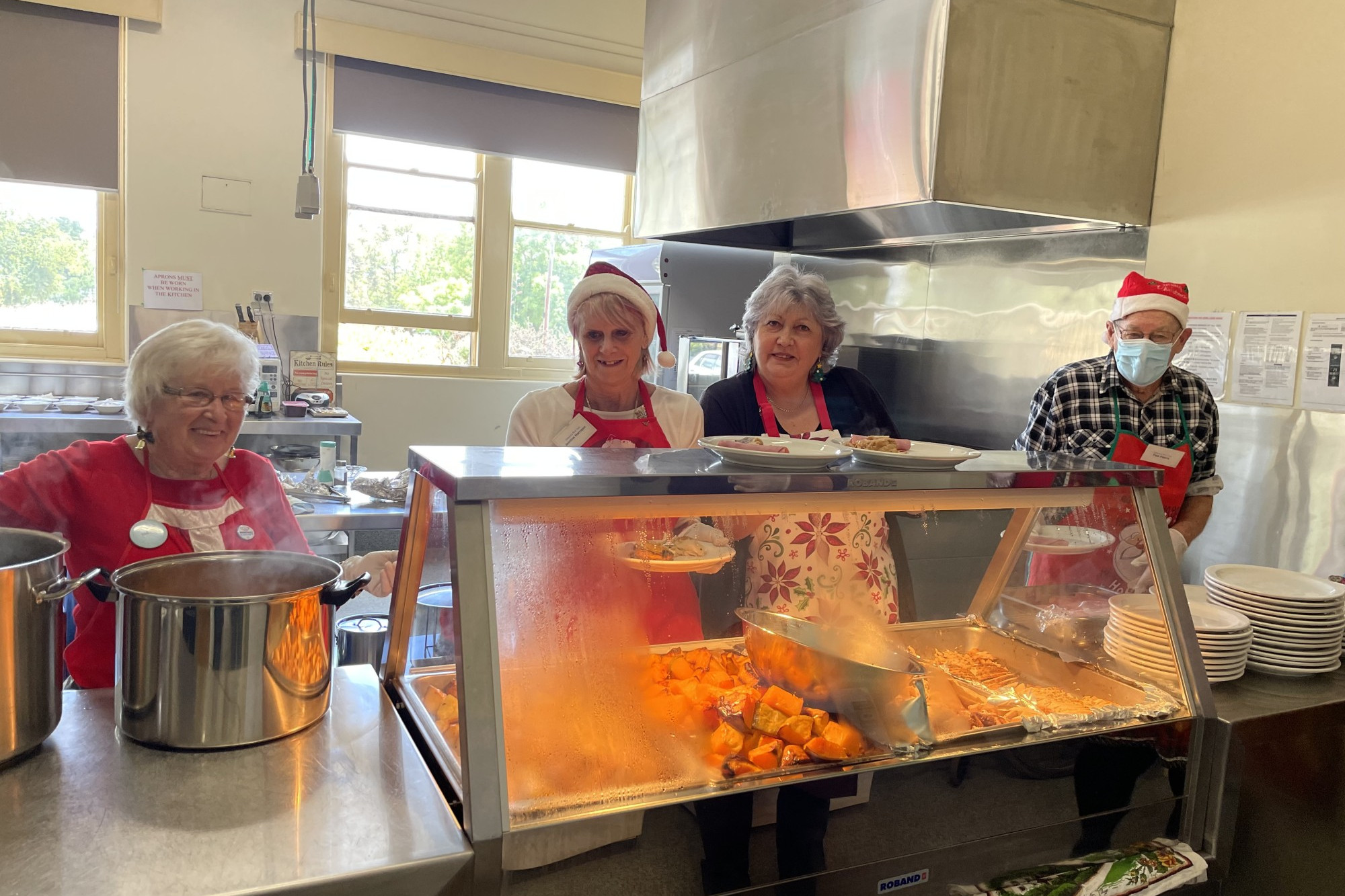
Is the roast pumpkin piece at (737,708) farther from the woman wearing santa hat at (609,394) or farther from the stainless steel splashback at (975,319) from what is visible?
the stainless steel splashback at (975,319)

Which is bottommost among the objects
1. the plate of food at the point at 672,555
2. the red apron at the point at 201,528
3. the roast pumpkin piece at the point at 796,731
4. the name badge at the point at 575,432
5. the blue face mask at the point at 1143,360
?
the roast pumpkin piece at the point at 796,731

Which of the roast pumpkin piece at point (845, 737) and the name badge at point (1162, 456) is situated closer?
the roast pumpkin piece at point (845, 737)

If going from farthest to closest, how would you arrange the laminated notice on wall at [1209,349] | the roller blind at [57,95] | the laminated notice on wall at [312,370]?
the laminated notice on wall at [312,370] → the roller blind at [57,95] → the laminated notice on wall at [1209,349]

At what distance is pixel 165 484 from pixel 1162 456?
258 centimetres

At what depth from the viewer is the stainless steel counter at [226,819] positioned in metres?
0.93

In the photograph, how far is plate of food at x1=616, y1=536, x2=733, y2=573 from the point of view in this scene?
4.34 ft

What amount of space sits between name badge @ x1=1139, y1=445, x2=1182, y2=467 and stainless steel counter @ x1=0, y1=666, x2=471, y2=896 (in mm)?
2251

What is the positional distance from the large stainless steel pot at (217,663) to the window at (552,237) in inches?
221

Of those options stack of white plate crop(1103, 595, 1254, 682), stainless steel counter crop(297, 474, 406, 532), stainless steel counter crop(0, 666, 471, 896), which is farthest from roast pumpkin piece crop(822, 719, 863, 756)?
stainless steel counter crop(297, 474, 406, 532)

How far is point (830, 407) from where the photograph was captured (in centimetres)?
276

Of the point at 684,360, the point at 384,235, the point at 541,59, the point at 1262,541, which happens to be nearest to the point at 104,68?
the point at 384,235

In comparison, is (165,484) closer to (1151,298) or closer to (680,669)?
(680,669)

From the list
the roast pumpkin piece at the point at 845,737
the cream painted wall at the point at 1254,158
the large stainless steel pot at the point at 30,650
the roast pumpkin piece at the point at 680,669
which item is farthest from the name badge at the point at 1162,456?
the large stainless steel pot at the point at 30,650

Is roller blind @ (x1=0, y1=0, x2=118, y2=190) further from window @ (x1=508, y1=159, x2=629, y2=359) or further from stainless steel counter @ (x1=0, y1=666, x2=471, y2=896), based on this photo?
stainless steel counter @ (x1=0, y1=666, x2=471, y2=896)
